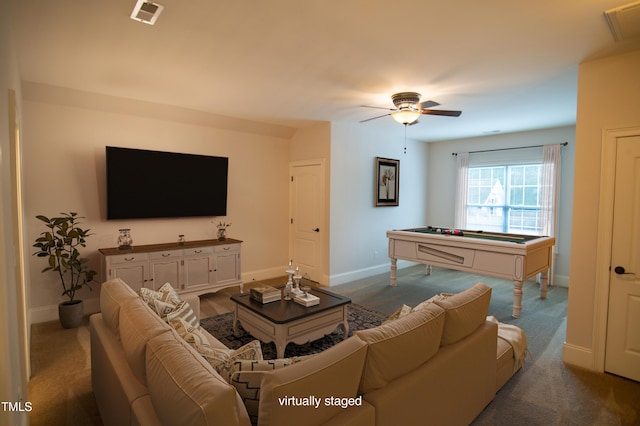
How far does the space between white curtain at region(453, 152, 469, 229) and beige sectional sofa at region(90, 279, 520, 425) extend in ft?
16.2

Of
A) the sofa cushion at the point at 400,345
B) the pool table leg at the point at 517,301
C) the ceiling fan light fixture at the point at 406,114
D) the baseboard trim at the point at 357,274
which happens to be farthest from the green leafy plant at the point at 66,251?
the pool table leg at the point at 517,301

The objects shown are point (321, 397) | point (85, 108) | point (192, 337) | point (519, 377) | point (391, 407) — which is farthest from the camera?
point (85, 108)

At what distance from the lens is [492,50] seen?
269 cm

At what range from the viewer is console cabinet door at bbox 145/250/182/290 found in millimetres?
4125

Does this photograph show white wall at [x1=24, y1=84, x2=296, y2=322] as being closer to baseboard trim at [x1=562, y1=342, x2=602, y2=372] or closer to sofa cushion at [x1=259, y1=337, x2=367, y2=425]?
sofa cushion at [x1=259, y1=337, x2=367, y2=425]

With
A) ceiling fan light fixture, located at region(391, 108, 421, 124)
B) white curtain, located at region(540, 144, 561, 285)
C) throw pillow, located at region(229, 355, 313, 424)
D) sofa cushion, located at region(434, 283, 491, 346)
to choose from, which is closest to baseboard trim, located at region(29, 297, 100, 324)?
throw pillow, located at region(229, 355, 313, 424)

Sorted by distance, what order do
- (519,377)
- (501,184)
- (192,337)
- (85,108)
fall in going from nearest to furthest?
(192,337), (519,377), (85,108), (501,184)

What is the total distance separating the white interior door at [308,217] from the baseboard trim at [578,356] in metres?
3.39

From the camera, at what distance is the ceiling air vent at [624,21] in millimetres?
2066

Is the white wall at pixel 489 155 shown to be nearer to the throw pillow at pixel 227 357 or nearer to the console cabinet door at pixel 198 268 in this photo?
the console cabinet door at pixel 198 268

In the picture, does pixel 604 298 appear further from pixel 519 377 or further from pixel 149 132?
pixel 149 132

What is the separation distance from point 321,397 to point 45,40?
10.7 feet

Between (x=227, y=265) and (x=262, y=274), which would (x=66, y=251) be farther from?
(x=262, y=274)

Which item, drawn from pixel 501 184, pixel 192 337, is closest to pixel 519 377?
pixel 192 337
